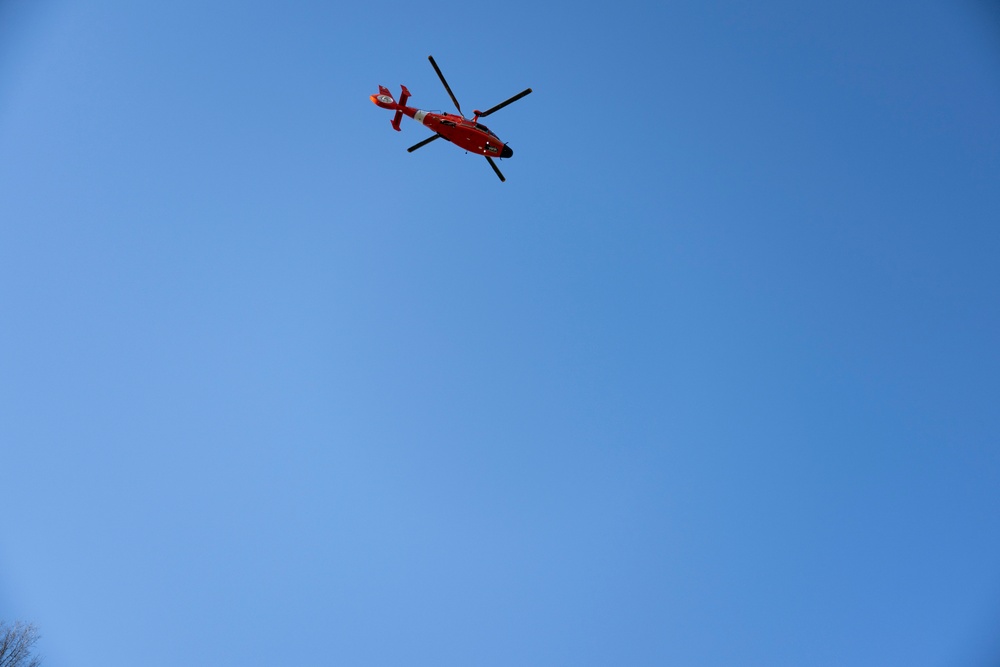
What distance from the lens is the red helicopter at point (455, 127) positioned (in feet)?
62.4

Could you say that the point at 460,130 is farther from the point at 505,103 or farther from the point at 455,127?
the point at 505,103

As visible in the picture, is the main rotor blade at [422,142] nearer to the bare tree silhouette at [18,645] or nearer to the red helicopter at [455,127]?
the red helicopter at [455,127]

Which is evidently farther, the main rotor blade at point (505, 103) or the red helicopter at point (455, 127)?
the red helicopter at point (455, 127)

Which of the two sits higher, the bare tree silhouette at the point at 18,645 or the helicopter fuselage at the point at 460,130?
Answer: the helicopter fuselage at the point at 460,130

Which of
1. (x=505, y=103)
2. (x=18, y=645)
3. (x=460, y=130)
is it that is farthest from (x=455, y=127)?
(x=18, y=645)

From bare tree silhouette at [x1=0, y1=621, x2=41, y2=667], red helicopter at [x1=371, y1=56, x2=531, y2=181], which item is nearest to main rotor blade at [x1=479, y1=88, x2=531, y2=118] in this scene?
red helicopter at [x1=371, y1=56, x2=531, y2=181]

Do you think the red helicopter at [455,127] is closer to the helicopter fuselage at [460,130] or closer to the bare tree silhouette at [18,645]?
the helicopter fuselage at [460,130]

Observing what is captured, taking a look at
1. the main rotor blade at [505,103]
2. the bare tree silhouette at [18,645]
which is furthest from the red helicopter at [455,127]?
the bare tree silhouette at [18,645]

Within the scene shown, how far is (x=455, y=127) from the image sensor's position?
19.1m

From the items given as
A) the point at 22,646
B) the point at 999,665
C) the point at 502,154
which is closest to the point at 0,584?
the point at 22,646

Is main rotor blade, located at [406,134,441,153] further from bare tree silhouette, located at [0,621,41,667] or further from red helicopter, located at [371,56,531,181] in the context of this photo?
bare tree silhouette, located at [0,621,41,667]

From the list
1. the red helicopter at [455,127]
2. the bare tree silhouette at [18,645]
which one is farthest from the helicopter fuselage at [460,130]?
the bare tree silhouette at [18,645]

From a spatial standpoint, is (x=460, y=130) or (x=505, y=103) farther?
(x=460, y=130)

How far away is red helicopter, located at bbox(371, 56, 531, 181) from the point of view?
62.4 ft
